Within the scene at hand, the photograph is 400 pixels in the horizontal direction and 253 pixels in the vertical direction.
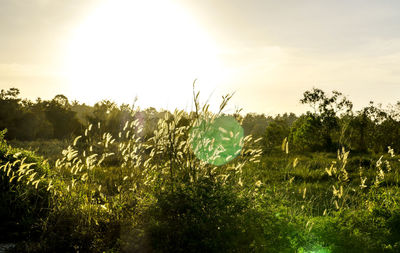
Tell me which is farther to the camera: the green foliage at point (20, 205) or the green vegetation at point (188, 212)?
the green foliage at point (20, 205)

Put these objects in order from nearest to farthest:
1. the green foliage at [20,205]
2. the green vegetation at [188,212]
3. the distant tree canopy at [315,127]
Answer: the green vegetation at [188,212], the green foliage at [20,205], the distant tree canopy at [315,127]

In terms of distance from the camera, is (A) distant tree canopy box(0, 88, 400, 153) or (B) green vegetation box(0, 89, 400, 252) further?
(A) distant tree canopy box(0, 88, 400, 153)

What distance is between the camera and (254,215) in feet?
11.8

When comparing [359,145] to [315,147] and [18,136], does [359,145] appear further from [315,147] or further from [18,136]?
[18,136]

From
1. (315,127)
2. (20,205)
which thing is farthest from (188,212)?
(315,127)

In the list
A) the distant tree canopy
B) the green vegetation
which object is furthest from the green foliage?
the distant tree canopy

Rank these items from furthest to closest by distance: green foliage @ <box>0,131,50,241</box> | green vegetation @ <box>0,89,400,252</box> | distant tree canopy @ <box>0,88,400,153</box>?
distant tree canopy @ <box>0,88,400,153</box>
green foliage @ <box>0,131,50,241</box>
green vegetation @ <box>0,89,400,252</box>

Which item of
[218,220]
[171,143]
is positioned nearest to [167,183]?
[171,143]

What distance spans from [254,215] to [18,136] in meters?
15.7

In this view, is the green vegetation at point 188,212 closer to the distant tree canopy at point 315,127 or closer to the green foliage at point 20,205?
the green foliage at point 20,205

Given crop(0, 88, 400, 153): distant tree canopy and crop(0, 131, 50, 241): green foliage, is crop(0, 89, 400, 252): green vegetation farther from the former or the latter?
crop(0, 88, 400, 153): distant tree canopy

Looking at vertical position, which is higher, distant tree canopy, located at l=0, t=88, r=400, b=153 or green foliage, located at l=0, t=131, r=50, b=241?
distant tree canopy, located at l=0, t=88, r=400, b=153

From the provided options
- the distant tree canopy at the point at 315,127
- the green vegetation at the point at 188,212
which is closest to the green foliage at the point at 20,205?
the green vegetation at the point at 188,212

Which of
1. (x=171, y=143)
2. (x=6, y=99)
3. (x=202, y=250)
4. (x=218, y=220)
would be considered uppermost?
(x=6, y=99)
